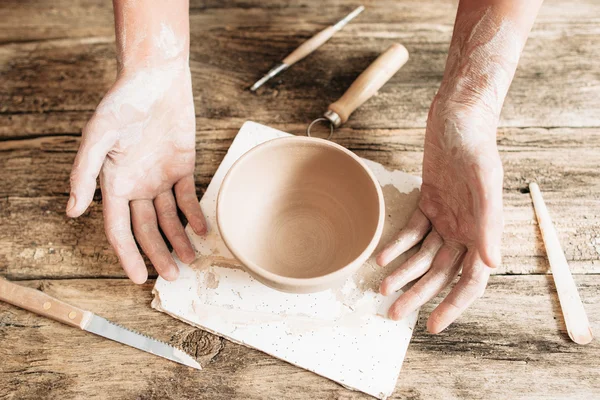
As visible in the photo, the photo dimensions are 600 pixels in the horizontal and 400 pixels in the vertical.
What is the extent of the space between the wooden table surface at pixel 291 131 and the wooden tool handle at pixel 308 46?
0.04m

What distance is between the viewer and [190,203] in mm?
1191

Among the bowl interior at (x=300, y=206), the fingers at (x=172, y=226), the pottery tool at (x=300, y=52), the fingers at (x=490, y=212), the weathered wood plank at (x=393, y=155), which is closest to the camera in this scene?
the fingers at (x=490, y=212)

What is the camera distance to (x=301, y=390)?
3.50 ft

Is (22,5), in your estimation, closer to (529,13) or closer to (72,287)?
(72,287)

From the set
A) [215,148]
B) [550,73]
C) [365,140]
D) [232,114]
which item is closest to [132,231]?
[215,148]

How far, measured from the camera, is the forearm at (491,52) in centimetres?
110

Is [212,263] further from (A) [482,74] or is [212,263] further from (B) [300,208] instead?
(A) [482,74]

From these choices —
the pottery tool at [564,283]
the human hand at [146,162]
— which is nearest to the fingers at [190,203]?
the human hand at [146,162]

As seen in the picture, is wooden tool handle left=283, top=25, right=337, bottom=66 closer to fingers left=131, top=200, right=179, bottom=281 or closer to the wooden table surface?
the wooden table surface

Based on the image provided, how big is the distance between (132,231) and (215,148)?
1.09 feet

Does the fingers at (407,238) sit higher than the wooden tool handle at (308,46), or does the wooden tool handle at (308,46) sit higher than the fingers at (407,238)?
the wooden tool handle at (308,46)

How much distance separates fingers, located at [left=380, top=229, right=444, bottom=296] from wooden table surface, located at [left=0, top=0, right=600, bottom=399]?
0.42ft

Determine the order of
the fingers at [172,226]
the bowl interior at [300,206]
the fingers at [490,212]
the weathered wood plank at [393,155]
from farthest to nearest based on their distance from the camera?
the weathered wood plank at [393,155], the fingers at [172,226], the bowl interior at [300,206], the fingers at [490,212]

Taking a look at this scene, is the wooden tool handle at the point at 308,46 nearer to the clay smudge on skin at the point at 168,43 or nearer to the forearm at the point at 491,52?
the clay smudge on skin at the point at 168,43
